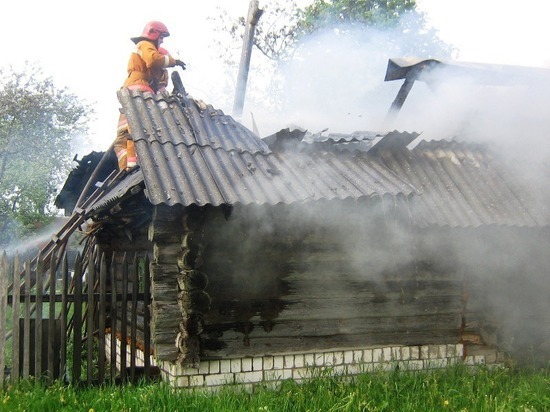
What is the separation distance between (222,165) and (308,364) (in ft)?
8.55

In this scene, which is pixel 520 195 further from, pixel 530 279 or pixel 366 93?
pixel 366 93

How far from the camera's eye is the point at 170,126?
7.15 meters

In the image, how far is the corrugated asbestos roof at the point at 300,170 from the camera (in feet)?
20.4

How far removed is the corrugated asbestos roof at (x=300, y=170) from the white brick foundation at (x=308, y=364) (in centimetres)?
176

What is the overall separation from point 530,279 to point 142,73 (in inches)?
258

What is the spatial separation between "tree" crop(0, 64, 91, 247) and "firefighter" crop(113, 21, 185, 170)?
20.9m

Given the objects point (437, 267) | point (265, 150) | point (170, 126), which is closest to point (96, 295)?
point (170, 126)

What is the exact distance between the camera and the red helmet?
8.98m

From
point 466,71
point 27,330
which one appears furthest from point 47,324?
point 466,71

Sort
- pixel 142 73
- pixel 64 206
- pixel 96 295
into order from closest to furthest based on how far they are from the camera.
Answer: pixel 96 295 → pixel 142 73 → pixel 64 206

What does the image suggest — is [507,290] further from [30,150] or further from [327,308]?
[30,150]

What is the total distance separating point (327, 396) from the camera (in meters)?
6.10

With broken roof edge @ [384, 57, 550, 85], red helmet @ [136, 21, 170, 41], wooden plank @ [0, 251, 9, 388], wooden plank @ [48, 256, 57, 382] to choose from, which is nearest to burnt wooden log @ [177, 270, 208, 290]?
wooden plank @ [48, 256, 57, 382]

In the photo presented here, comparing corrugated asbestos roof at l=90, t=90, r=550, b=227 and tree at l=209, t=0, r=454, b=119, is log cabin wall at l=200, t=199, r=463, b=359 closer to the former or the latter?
corrugated asbestos roof at l=90, t=90, r=550, b=227
